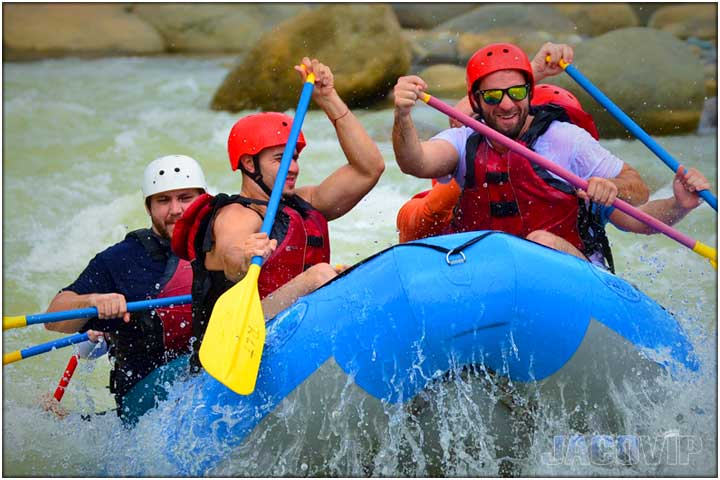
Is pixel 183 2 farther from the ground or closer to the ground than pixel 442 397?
farther from the ground

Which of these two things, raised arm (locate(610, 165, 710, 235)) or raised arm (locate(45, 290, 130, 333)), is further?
raised arm (locate(45, 290, 130, 333))

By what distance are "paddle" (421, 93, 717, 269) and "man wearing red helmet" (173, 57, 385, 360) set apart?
Answer: 36 centimetres

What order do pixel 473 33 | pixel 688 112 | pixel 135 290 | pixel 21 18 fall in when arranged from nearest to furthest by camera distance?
pixel 135 290 < pixel 688 112 < pixel 473 33 < pixel 21 18

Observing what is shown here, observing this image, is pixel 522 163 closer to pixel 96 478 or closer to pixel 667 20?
pixel 96 478

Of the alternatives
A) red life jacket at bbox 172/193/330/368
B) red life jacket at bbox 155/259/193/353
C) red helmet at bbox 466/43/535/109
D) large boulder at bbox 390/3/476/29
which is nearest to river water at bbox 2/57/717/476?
red life jacket at bbox 155/259/193/353

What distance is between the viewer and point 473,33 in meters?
12.9

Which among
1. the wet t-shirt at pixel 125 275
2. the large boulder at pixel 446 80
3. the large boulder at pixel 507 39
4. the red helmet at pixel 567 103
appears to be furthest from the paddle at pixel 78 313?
the large boulder at pixel 507 39

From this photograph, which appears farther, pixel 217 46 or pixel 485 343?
pixel 217 46

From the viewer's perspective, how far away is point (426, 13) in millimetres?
13773

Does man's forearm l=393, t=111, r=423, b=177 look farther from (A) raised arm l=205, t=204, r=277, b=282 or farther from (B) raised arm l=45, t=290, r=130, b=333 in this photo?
(B) raised arm l=45, t=290, r=130, b=333

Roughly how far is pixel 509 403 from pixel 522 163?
1.26m

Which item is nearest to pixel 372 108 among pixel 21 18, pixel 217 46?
pixel 217 46

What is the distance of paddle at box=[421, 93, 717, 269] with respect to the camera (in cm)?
434

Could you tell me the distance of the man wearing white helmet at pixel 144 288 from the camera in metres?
4.72
